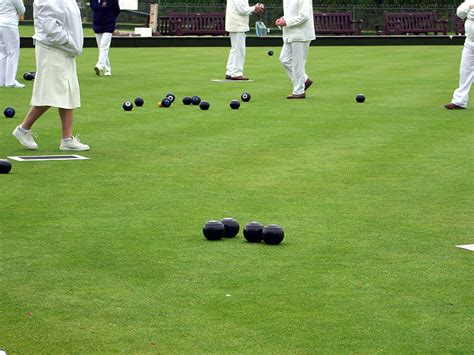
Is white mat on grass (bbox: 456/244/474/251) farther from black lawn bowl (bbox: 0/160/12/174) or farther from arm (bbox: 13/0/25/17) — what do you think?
arm (bbox: 13/0/25/17)

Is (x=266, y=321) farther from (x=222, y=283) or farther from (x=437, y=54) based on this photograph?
(x=437, y=54)

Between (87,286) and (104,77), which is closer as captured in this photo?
(87,286)

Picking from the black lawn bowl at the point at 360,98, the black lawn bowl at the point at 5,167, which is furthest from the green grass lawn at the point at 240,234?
the black lawn bowl at the point at 360,98

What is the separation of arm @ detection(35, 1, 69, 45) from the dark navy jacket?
1254 cm

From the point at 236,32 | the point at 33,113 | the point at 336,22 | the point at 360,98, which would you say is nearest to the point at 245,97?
the point at 360,98

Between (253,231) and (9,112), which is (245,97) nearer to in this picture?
(9,112)

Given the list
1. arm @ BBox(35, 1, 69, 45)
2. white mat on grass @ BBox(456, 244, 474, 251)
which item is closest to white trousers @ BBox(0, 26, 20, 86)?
arm @ BBox(35, 1, 69, 45)

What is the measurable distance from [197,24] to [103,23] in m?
19.0

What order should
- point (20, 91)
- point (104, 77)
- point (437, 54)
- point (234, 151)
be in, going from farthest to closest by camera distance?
point (437, 54)
point (104, 77)
point (20, 91)
point (234, 151)

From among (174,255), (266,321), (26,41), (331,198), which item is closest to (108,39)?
(26,41)

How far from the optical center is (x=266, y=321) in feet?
21.1

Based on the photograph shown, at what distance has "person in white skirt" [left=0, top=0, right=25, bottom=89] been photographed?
2173cm

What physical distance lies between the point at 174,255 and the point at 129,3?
127 feet

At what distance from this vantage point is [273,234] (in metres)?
8.31
